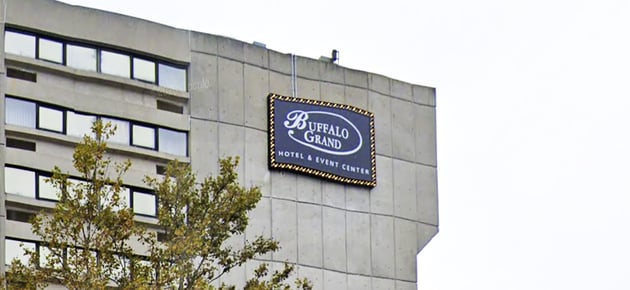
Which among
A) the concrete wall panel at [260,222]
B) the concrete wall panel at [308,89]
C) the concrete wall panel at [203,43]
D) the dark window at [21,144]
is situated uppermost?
the concrete wall panel at [203,43]

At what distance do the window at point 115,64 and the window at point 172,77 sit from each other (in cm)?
189

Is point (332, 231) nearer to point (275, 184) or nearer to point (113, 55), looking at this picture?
point (275, 184)

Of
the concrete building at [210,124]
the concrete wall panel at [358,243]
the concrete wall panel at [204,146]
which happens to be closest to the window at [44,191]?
the concrete building at [210,124]

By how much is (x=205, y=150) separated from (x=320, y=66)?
769 cm

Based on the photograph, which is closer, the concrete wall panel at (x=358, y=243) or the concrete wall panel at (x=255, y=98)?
the concrete wall panel at (x=255, y=98)

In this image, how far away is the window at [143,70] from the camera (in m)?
77.4

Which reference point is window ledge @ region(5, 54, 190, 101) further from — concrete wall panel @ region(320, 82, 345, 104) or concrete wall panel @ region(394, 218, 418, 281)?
concrete wall panel @ region(394, 218, 418, 281)

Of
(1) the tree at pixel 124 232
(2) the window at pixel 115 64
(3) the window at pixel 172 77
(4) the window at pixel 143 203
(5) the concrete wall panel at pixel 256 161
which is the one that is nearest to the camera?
(1) the tree at pixel 124 232

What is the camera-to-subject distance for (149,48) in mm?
77688

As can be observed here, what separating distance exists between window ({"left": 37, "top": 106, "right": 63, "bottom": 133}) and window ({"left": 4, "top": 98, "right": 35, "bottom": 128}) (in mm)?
315

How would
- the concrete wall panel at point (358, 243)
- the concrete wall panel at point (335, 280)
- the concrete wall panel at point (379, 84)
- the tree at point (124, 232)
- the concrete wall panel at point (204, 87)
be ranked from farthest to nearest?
1. the concrete wall panel at point (379, 84)
2. the concrete wall panel at point (358, 243)
3. the concrete wall panel at point (335, 280)
4. the concrete wall panel at point (204, 87)
5. the tree at point (124, 232)

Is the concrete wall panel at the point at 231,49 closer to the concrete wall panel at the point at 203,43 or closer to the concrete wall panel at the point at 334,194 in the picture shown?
the concrete wall panel at the point at 203,43

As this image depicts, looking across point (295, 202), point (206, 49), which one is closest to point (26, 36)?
point (206, 49)

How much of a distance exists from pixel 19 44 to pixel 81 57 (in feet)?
9.22
